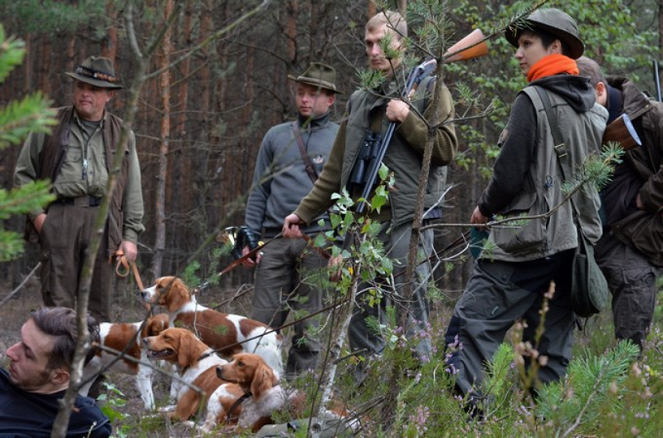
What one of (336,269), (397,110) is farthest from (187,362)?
(336,269)

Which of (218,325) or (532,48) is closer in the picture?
(532,48)

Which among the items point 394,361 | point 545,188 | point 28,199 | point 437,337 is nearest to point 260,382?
point 437,337

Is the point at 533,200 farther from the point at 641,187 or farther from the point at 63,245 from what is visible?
the point at 63,245

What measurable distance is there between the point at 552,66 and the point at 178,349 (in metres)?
3.12

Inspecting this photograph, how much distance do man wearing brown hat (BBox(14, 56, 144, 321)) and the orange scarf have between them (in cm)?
308

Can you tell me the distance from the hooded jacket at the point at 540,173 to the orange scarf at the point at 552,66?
8 cm

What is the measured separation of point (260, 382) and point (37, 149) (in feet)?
8.44

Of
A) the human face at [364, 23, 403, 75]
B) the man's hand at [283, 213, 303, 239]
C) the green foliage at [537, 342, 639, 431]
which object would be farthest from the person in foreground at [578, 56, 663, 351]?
the green foliage at [537, 342, 639, 431]

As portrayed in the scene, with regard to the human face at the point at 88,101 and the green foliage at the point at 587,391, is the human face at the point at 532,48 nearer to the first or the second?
the green foliage at the point at 587,391

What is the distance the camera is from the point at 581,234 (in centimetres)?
453

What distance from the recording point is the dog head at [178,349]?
19.7 ft

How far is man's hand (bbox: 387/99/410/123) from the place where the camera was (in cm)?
489

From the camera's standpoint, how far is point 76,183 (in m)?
6.28

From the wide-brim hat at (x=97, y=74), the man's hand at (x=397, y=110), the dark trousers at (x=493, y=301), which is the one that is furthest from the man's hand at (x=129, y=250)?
the dark trousers at (x=493, y=301)
